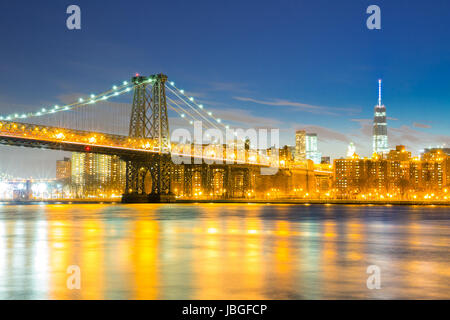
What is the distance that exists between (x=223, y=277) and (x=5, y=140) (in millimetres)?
64929

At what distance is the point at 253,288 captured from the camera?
33.5 feet

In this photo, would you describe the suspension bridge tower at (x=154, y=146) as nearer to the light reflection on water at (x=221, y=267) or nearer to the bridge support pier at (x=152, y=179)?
the bridge support pier at (x=152, y=179)

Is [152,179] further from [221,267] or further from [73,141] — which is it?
[221,267]

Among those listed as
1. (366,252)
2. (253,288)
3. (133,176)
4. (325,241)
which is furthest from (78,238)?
(133,176)

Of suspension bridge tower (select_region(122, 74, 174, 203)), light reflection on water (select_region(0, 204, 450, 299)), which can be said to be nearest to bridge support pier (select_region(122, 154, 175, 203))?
suspension bridge tower (select_region(122, 74, 174, 203))

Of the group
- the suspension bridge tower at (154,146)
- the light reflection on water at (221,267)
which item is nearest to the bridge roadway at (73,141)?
the suspension bridge tower at (154,146)

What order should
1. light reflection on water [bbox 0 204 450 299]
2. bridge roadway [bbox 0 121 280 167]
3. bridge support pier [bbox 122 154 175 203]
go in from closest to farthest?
light reflection on water [bbox 0 204 450 299]
bridge roadway [bbox 0 121 280 167]
bridge support pier [bbox 122 154 175 203]

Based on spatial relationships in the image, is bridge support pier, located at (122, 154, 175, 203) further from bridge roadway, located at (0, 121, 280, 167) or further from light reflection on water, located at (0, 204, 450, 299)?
light reflection on water, located at (0, 204, 450, 299)

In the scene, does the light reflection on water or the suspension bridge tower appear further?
the suspension bridge tower

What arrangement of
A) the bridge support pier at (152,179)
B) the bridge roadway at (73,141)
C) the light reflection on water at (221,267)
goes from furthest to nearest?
the bridge support pier at (152,179) < the bridge roadway at (73,141) < the light reflection on water at (221,267)

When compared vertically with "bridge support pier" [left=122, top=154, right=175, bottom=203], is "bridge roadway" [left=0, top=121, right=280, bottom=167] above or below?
above

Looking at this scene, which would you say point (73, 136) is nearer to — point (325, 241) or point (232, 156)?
point (232, 156)

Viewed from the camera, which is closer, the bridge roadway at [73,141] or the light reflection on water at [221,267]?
the light reflection on water at [221,267]

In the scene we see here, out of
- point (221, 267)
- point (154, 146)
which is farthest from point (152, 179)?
point (221, 267)
